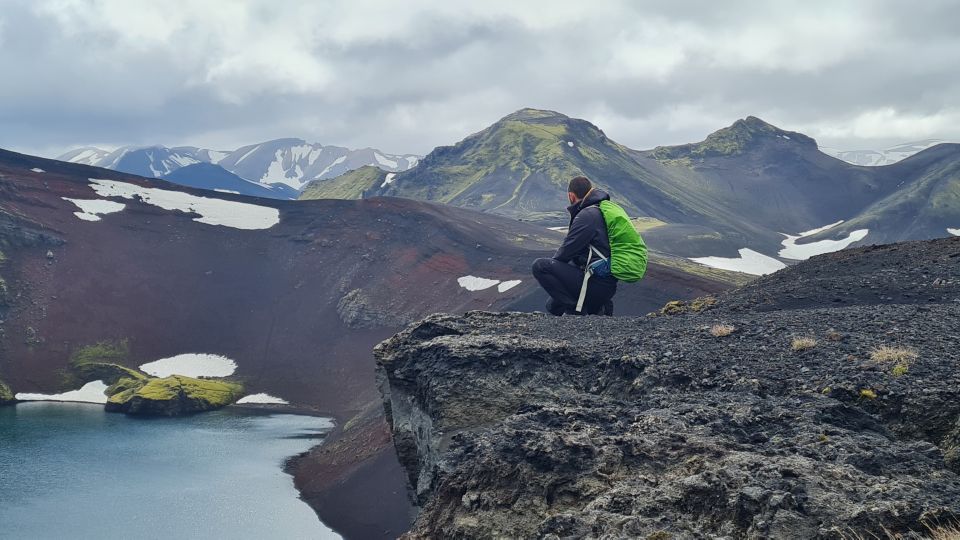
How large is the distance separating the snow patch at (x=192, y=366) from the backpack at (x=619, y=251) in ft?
201

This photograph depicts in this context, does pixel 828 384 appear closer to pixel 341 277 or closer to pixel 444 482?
pixel 444 482

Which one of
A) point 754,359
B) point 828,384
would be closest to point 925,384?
point 828,384

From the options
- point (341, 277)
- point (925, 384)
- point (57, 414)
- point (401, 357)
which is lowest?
point (57, 414)

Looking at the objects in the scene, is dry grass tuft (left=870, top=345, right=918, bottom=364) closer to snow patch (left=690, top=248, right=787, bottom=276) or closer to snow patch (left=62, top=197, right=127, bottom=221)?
snow patch (left=62, top=197, right=127, bottom=221)

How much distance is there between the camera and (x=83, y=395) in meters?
63.3

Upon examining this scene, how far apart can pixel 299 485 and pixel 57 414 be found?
2612cm

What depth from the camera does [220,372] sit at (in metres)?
69.8

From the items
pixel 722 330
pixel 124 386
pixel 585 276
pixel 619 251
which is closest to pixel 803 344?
pixel 722 330

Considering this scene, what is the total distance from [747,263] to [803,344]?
458 ft

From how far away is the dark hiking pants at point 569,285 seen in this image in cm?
1434

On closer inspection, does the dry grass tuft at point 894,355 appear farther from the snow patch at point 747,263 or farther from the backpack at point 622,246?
the snow patch at point 747,263

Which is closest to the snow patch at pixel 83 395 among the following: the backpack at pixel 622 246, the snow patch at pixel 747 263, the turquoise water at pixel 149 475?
the turquoise water at pixel 149 475

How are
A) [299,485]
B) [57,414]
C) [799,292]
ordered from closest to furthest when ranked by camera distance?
[799,292], [299,485], [57,414]

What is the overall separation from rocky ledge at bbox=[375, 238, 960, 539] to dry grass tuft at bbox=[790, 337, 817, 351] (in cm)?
4
